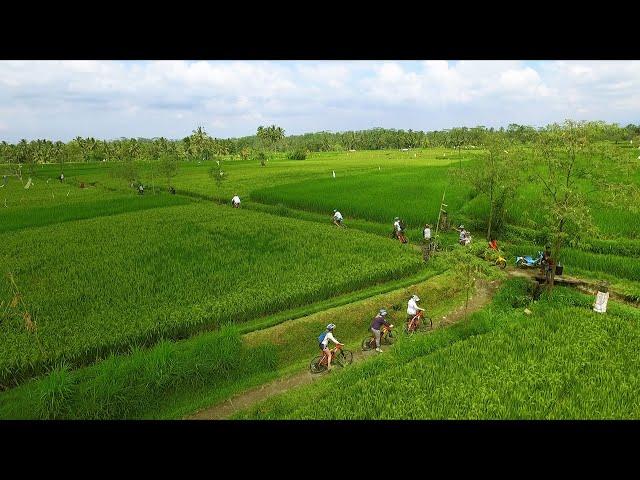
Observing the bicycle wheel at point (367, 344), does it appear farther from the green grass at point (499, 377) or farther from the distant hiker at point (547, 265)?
the distant hiker at point (547, 265)

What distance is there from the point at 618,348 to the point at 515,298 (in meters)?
4.66

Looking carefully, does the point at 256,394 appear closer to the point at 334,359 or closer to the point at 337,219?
the point at 334,359

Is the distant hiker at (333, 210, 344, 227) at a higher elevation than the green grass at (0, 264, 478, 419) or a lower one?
higher

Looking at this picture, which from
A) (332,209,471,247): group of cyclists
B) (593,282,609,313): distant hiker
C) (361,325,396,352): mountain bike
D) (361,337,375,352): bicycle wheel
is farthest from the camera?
(332,209,471,247): group of cyclists

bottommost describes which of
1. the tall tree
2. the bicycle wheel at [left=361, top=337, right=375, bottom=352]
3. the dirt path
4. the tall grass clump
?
the dirt path

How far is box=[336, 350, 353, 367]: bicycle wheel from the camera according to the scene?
34.7 ft

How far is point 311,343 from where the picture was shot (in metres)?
11.7

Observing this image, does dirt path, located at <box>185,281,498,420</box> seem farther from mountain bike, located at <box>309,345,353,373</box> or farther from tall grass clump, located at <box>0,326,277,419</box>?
tall grass clump, located at <box>0,326,277,419</box>

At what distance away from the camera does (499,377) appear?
809 cm

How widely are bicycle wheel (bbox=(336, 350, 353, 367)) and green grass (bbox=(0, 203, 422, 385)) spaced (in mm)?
2945

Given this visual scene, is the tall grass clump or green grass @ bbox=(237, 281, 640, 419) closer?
green grass @ bbox=(237, 281, 640, 419)

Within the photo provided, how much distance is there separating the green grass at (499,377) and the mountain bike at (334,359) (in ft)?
2.51

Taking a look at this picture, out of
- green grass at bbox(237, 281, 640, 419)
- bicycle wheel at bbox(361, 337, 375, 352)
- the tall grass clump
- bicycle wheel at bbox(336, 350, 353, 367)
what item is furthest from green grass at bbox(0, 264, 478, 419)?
green grass at bbox(237, 281, 640, 419)
